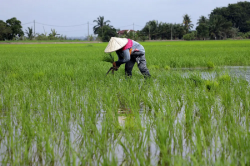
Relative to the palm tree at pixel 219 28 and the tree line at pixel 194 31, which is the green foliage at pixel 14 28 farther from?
the palm tree at pixel 219 28

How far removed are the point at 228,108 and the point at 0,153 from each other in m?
1.96

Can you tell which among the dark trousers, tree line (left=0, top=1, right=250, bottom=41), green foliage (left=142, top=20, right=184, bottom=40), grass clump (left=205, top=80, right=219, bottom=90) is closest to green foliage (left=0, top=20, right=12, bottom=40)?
tree line (left=0, top=1, right=250, bottom=41)

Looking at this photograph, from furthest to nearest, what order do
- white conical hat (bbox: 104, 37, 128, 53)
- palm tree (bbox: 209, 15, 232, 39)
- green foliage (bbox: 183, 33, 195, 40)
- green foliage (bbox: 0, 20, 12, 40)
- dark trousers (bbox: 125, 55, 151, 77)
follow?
palm tree (bbox: 209, 15, 232, 39) < green foliage (bbox: 183, 33, 195, 40) < green foliage (bbox: 0, 20, 12, 40) < dark trousers (bbox: 125, 55, 151, 77) < white conical hat (bbox: 104, 37, 128, 53)

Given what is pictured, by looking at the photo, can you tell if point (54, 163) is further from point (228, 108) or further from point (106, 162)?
point (228, 108)

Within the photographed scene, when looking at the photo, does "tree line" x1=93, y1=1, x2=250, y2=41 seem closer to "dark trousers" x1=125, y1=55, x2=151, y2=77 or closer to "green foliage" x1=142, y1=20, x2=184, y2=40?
"green foliage" x1=142, y1=20, x2=184, y2=40

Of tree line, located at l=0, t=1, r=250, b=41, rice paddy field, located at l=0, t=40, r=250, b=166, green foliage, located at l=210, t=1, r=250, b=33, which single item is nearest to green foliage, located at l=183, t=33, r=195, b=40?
tree line, located at l=0, t=1, r=250, b=41

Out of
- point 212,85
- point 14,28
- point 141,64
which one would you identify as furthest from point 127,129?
point 14,28

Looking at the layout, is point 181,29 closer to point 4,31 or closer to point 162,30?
→ point 162,30

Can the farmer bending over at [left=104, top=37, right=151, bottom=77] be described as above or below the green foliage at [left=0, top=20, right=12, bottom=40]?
Result: below

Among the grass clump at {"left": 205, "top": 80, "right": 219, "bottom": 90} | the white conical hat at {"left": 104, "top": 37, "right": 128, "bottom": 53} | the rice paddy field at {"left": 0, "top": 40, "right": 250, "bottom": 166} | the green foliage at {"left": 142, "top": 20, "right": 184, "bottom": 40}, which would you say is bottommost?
the rice paddy field at {"left": 0, "top": 40, "right": 250, "bottom": 166}

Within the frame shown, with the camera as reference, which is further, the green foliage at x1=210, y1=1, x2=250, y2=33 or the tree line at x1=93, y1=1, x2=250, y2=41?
the green foliage at x1=210, y1=1, x2=250, y2=33

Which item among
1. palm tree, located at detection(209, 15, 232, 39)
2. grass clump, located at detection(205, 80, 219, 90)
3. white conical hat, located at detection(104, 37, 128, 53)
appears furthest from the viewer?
palm tree, located at detection(209, 15, 232, 39)

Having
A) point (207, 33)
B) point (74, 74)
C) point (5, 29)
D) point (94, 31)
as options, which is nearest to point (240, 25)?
point (207, 33)

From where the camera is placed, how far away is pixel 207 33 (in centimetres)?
4459
